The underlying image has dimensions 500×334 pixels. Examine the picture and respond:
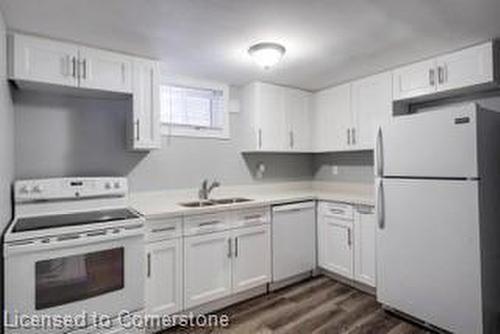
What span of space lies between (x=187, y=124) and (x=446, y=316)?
111 inches

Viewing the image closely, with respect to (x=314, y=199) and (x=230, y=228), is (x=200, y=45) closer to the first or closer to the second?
(x=230, y=228)

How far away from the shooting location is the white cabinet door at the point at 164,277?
2.13 meters

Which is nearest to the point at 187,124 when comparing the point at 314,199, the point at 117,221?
the point at 117,221

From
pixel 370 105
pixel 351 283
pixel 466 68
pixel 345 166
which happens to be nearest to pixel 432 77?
pixel 466 68

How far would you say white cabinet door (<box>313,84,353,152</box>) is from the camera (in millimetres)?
3287

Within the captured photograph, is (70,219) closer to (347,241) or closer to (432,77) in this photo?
(347,241)

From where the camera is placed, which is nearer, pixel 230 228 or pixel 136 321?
pixel 136 321

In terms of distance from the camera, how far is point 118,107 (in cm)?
259

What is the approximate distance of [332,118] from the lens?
136 inches

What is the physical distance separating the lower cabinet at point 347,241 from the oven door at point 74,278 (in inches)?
76.9

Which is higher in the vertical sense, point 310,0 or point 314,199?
point 310,0

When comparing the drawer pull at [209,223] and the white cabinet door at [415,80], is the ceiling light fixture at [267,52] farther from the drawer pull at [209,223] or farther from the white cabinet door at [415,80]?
the drawer pull at [209,223]

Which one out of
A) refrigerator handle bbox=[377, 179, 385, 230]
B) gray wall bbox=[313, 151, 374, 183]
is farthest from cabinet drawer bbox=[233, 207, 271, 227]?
gray wall bbox=[313, 151, 374, 183]

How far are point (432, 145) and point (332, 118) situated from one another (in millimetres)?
1481
